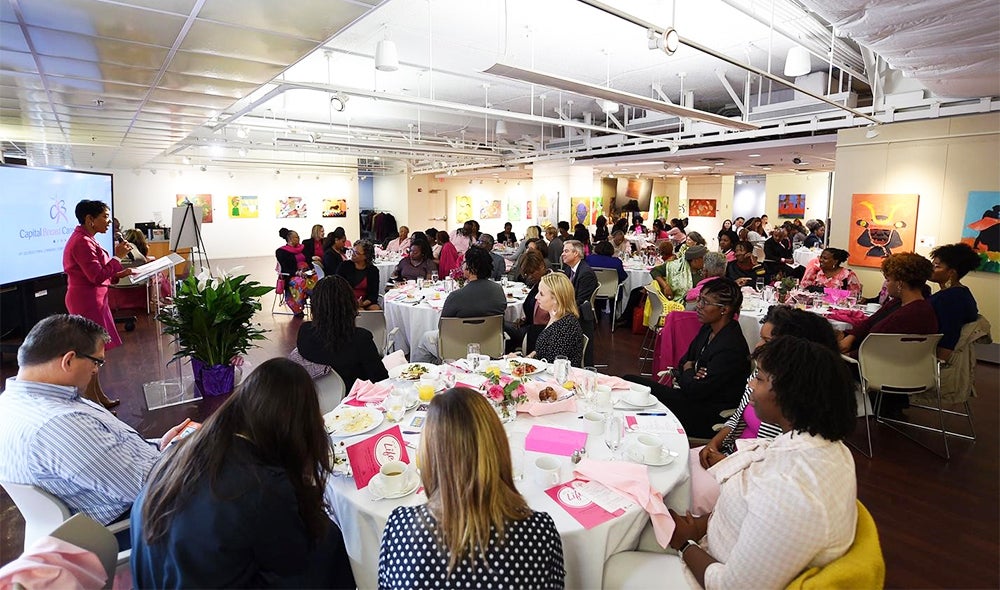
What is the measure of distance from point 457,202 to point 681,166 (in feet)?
35.5

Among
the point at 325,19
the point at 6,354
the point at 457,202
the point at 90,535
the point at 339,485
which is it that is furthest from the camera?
the point at 457,202

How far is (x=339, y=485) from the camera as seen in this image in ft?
6.53

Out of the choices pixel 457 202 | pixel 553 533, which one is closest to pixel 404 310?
pixel 553 533

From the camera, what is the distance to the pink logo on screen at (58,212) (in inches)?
267

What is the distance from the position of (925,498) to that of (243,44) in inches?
244

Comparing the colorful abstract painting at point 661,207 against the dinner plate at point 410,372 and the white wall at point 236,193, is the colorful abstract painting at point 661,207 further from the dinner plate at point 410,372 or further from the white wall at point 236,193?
the dinner plate at point 410,372

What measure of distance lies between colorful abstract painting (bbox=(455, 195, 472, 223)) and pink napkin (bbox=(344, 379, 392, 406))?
20668 millimetres

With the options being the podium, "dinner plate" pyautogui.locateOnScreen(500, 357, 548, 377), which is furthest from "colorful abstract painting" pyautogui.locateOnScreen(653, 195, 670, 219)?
"dinner plate" pyautogui.locateOnScreen(500, 357, 548, 377)

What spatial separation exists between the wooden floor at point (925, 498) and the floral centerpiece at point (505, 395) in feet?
6.97

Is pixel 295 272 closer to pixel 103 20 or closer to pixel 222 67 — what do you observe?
pixel 222 67

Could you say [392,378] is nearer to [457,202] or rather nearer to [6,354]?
[6,354]

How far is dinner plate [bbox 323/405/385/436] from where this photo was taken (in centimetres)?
A: 242

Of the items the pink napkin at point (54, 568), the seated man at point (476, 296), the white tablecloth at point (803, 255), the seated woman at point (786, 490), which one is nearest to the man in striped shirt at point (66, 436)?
the pink napkin at point (54, 568)

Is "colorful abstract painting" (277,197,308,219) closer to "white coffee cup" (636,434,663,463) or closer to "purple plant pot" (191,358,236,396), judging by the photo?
"purple plant pot" (191,358,236,396)
